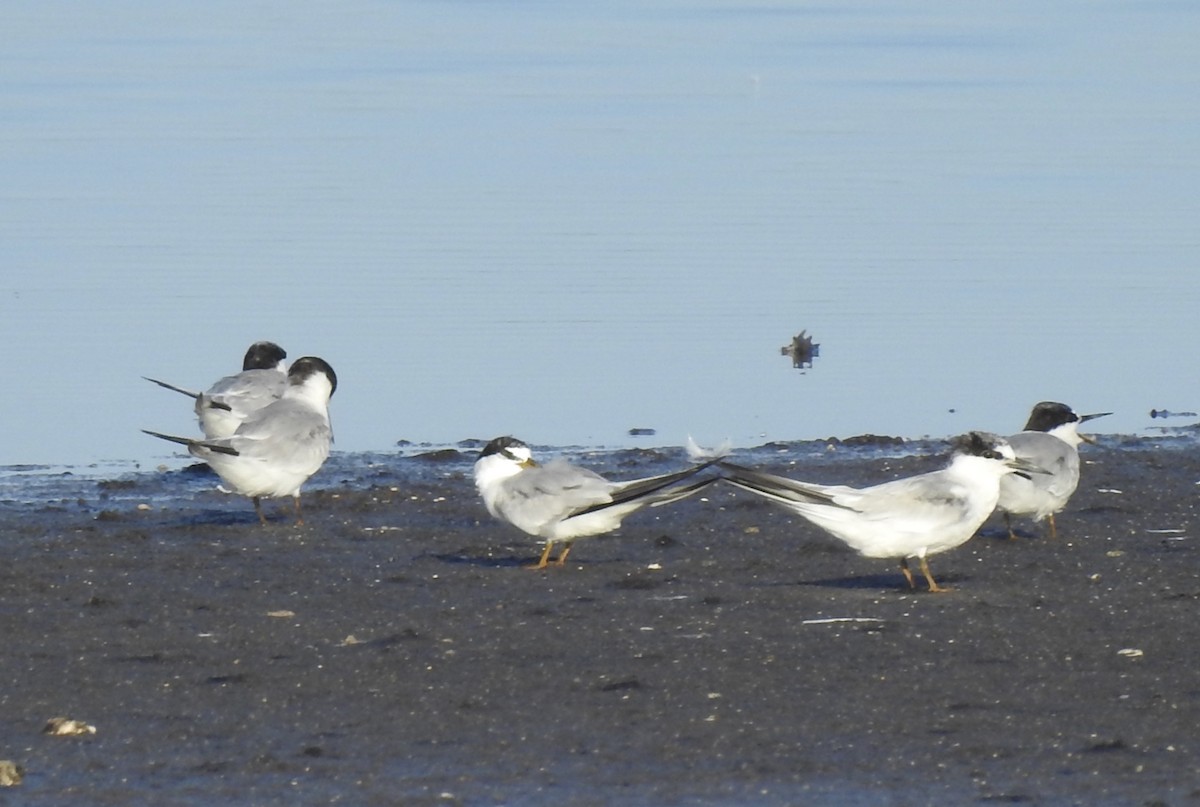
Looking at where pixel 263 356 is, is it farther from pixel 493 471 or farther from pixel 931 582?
pixel 931 582

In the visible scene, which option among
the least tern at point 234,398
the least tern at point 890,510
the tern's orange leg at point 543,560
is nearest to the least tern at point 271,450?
the least tern at point 234,398

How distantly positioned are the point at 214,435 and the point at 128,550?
1.96 metres

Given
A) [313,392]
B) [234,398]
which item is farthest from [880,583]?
[234,398]

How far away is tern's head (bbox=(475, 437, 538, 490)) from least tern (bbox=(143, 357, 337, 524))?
982 millimetres

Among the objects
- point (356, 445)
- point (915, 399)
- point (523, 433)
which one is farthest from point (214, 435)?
point (915, 399)

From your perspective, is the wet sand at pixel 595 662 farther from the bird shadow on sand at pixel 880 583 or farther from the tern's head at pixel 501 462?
the tern's head at pixel 501 462

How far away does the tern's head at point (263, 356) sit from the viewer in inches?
440

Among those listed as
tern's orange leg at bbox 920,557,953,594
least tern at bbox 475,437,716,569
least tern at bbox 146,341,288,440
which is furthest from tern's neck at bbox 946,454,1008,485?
least tern at bbox 146,341,288,440

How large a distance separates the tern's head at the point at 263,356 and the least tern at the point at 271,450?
5.04 feet

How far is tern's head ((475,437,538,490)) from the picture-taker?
8.55 m

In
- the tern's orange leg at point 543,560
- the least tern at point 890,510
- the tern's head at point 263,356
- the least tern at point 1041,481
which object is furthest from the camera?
the tern's head at point 263,356

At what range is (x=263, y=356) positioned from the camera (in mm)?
11172

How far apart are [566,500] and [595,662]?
1.64 meters

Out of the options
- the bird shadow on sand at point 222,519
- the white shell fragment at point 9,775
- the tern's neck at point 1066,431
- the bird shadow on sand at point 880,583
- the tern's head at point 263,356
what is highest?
the tern's head at point 263,356
